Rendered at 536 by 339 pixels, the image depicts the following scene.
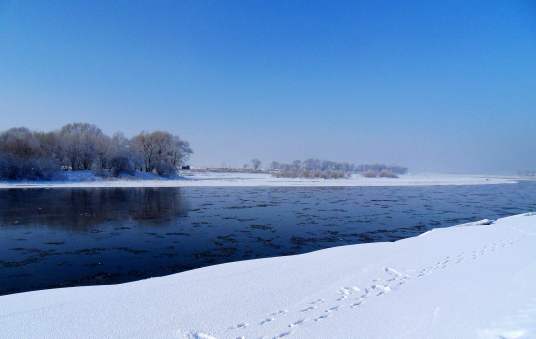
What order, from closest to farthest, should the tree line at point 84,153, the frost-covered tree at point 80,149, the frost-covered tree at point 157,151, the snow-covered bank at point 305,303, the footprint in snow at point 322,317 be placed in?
the snow-covered bank at point 305,303 < the footprint in snow at point 322,317 < the tree line at point 84,153 < the frost-covered tree at point 80,149 < the frost-covered tree at point 157,151

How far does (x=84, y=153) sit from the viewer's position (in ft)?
163

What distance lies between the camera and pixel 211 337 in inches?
153

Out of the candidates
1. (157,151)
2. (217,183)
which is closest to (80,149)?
(157,151)

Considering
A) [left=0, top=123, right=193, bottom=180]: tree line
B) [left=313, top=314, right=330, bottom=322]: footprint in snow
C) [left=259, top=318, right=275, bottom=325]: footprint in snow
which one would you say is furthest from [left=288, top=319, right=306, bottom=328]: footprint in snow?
[left=0, top=123, right=193, bottom=180]: tree line

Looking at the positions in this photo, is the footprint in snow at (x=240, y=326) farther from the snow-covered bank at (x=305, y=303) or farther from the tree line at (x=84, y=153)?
the tree line at (x=84, y=153)

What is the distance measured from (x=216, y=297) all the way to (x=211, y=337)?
4.26 feet

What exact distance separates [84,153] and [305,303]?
53.6 meters

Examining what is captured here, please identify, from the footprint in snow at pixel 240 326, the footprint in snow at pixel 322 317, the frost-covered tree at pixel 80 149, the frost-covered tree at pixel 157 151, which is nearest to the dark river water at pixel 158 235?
the footprint in snow at pixel 240 326

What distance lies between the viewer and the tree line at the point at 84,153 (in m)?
38.6

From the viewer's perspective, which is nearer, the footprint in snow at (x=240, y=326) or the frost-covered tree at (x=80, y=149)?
the footprint in snow at (x=240, y=326)

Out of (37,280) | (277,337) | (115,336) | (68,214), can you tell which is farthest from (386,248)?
(68,214)

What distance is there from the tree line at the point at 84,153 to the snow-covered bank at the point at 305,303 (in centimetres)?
4166

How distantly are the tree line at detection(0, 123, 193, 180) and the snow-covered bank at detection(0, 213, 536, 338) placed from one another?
41662 millimetres

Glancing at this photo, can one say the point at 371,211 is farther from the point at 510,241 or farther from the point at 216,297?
the point at 216,297
